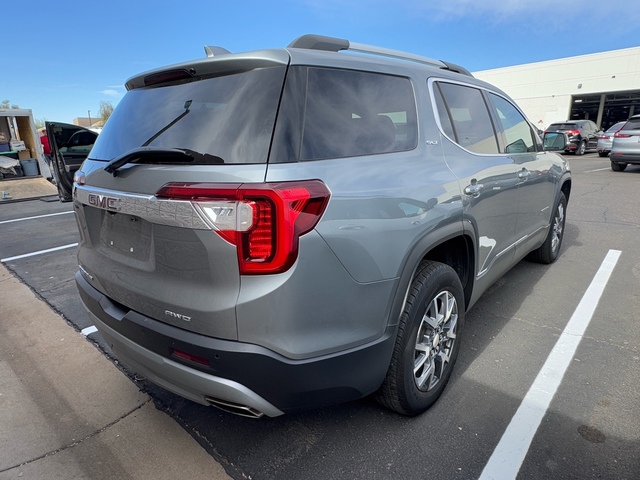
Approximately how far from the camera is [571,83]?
105ft

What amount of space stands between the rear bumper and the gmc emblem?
0.52 m

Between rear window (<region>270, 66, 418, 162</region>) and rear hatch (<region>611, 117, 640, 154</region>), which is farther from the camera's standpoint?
rear hatch (<region>611, 117, 640, 154</region>)

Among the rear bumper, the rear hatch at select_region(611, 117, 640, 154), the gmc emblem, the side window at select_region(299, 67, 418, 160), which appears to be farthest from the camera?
the rear hatch at select_region(611, 117, 640, 154)

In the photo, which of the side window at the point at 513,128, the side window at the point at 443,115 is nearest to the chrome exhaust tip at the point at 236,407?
the side window at the point at 443,115

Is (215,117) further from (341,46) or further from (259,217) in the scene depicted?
(341,46)

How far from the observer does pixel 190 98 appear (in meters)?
1.95

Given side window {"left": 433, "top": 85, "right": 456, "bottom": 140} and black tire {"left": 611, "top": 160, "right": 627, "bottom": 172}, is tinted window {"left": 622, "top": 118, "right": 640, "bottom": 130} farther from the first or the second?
side window {"left": 433, "top": 85, "right": 456, "bottom": 140}

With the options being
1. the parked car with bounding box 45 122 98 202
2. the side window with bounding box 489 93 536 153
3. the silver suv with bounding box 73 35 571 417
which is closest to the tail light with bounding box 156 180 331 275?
the silver suv with bounding box 73 35 571 417

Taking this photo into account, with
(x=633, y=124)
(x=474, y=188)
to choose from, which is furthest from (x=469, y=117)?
(x=633, y=124)

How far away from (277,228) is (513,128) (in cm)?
301

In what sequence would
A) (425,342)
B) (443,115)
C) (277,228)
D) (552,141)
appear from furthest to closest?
1. (552,141)
2. (443,115)
3. (425,342)
4. (277,228)

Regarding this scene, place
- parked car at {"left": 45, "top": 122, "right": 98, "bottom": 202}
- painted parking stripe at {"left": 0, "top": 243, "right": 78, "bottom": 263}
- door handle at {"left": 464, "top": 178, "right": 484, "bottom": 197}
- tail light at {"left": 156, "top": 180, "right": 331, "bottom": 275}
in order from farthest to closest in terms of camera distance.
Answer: parked car at {"left": 45, "top": 122, "right": 98, "bottom": 202}
painted parking stripe at {"left": 0, "top": 243, "right": 78, "bottom": 263}
door handle at {"left": 464, "top": 178, "right": 484, "bottom": 197}
tail light at {"left": 156, "top": 180, "right": 331, "bottom": 275}

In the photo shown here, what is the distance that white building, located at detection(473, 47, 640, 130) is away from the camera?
29.4m

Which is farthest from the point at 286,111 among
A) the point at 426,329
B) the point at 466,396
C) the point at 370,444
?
the point at 466,396
